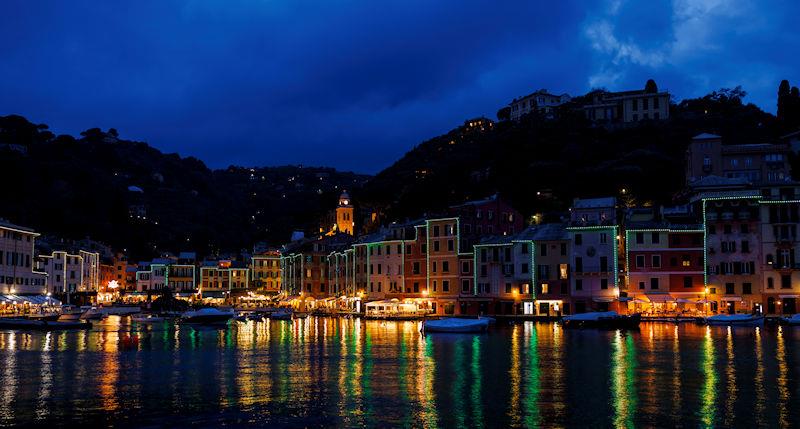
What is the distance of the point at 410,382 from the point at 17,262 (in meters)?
66.8

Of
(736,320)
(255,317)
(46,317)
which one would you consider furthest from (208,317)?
(736,320)

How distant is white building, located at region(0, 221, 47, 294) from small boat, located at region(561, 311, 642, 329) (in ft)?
193

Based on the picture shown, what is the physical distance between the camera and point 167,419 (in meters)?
25.7

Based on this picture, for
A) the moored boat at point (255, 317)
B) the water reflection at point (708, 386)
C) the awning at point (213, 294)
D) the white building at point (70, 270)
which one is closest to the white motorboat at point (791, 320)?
the water reflection at point (708, 386)

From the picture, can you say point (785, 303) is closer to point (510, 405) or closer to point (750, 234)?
point (750, 234)

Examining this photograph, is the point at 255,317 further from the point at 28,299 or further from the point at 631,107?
the point at 631,107

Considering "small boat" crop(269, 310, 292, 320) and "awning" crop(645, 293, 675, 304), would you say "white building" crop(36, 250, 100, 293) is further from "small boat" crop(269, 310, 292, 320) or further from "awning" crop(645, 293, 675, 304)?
"awning" crop(645, 293, 675, 304)

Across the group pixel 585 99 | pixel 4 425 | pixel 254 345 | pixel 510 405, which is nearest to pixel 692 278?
pixel 254 345

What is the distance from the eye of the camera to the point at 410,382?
1340 inches

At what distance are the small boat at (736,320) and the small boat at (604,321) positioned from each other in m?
8.69

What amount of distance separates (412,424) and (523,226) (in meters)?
82.1

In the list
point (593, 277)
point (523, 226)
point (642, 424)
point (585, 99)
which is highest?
point (585, 99)

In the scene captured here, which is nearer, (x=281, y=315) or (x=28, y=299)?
(x=28, y=299)

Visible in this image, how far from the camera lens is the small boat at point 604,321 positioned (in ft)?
232
